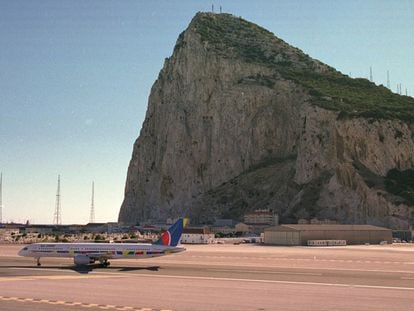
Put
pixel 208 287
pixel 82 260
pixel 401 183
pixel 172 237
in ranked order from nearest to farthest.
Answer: pixel 208 287 → pixel 82 260 → pixel 172 237 → pixel 401 183

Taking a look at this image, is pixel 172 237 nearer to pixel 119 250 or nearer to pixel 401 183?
pixel 119 250

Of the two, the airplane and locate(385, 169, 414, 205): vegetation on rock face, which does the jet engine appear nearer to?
the airplane

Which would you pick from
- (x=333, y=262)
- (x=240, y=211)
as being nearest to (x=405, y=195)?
(x=240, y=211)

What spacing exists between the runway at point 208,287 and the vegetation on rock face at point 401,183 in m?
106

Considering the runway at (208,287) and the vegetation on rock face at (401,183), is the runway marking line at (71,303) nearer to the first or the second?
the runway at (208,287)

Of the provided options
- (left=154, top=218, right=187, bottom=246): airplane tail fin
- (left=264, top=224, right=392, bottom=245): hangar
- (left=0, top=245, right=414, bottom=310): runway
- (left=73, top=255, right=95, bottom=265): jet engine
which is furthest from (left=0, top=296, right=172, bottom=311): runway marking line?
(left=264, top=224, right=392, bottom=245): hangar

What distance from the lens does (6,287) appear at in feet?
140

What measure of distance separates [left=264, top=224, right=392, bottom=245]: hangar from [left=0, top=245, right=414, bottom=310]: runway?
5228 cm

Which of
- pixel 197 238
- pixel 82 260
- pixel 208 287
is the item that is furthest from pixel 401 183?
pixel 208 287

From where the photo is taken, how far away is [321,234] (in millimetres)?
122750

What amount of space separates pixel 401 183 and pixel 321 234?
60964 mm

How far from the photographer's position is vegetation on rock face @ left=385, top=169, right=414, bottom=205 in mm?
169000

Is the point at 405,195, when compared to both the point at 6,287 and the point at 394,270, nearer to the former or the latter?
the point at 394,270

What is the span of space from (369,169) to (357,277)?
444 feet
